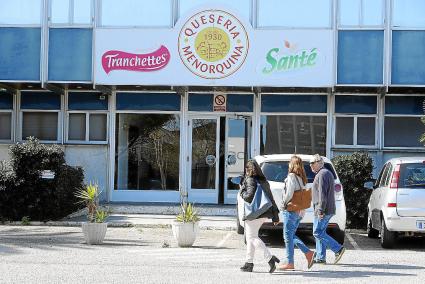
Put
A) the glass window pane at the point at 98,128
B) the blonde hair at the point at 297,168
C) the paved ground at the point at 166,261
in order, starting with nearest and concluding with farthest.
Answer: the paved ground at the point at 166,261, the blonde hair at the point at 297,168, the glass window pane at the point at 98,128

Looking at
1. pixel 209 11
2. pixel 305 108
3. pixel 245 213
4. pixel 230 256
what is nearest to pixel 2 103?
pixel 209 11

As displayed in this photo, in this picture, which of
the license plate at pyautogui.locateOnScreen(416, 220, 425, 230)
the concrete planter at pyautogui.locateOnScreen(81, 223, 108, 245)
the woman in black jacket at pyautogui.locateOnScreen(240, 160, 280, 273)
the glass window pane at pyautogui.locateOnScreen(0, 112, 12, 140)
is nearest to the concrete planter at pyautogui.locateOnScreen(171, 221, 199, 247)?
the concrete planter at pyautogui.locateOnScreen(81, 223, 108, 245)

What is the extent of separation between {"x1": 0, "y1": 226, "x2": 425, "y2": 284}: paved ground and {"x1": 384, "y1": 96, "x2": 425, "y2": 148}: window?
4581mm

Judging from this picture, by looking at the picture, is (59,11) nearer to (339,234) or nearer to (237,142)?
(237,142)

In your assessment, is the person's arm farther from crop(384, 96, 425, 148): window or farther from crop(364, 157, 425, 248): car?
crop(384, 96, 425, 148): window

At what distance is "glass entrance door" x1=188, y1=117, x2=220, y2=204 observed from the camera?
18594 millimetres

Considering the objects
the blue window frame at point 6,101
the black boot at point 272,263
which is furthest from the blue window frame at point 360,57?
the blue window frame at point 6,101

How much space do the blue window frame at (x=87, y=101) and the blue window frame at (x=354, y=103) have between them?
6.18 m

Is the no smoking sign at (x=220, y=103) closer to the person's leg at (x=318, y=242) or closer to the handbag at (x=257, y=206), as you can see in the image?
the person's leg at (x=318, y=242)

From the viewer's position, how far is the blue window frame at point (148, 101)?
738 inches

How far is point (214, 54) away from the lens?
17.4 metres

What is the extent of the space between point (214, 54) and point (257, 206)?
27.2 feet

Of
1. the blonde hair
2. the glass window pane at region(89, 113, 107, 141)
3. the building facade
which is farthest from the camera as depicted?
the glass window pane at region(89, 113, 107, 141)

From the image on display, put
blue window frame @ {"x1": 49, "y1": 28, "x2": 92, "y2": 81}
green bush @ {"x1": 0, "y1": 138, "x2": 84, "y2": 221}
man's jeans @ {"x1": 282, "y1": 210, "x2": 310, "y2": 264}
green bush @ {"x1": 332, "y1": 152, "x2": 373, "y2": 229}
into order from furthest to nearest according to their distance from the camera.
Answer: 1. blue window frame @ {"x1": 49, "y1": 28, "x2": 92, "y2": 81}
2. green bush @ {"x1": 0, "y1": 138, "x2": 84, "y2": 221}
3. green bush @ {"x1": 332, "y1": 152, "x2": 373, "y2": 229}
4. man's jeans @ {"x1": 282, "y1": 210, "x2": 310, "y2": 264}
